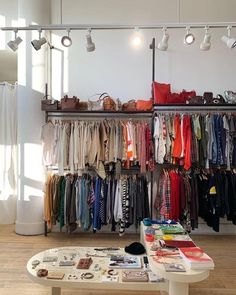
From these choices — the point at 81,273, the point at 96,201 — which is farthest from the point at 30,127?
the point at 81,273

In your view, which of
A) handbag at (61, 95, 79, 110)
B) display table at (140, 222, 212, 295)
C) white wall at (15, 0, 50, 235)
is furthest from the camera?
white wall at (15, 0, 50, 235)

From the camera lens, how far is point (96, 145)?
13.4ft

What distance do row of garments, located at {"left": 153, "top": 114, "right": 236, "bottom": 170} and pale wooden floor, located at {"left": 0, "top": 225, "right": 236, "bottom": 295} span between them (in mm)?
1156

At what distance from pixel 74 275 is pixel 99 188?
2016mm

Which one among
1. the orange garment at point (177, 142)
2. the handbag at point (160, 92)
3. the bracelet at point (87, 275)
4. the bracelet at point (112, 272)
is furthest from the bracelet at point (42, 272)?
the handbag at point (160, 92)

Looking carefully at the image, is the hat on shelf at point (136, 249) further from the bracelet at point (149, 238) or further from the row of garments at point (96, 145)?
the row of garments at point (96, 145)

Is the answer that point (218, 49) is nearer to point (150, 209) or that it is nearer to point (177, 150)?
point (177, 150)

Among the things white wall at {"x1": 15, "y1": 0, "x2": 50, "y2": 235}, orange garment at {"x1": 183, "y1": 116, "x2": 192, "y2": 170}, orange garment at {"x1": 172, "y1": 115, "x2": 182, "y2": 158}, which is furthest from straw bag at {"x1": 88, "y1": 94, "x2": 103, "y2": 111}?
orange garment at {"x1": 183, "y1": 116, "x2": 192, "y2": 170}

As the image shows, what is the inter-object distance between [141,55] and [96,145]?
5.49ft

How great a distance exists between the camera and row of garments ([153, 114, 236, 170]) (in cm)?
400

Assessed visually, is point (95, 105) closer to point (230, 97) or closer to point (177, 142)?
point (177, 142)

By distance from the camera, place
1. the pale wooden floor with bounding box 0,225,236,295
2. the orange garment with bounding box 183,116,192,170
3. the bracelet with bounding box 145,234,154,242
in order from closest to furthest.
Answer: the bracelet with bounding box 145,234,154,242
the pale wooden floor with bounding box 0,225,236,295
the orange garment with bounding box 183,116,192,170

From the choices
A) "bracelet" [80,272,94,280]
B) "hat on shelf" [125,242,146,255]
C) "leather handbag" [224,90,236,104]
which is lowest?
"bracelet" [80,272,94,280]

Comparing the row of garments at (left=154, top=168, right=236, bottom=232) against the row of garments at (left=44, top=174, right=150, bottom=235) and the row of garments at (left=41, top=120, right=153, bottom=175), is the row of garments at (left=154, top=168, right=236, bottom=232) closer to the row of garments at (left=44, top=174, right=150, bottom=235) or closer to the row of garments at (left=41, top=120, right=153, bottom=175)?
the row of garments at (left=44, top=174, right=150, bottom=235)
